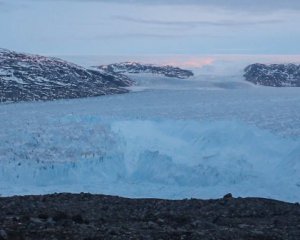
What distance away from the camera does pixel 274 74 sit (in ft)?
384

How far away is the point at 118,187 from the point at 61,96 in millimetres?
61797

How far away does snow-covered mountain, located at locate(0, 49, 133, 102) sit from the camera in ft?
259

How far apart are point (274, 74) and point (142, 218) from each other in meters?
109

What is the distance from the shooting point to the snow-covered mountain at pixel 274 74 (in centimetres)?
10612

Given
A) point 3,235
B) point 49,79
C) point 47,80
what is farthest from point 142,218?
point 49,79

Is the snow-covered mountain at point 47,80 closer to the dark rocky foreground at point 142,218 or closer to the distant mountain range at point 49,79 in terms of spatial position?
the distant mountain range at point 49,79

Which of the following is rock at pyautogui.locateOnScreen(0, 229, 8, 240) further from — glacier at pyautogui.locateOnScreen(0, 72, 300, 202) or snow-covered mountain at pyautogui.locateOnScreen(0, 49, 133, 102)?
snow-covered mountain at pyautogui.locateOnScreen(0, 49, 133, 102)

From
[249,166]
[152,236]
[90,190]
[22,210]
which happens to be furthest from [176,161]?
[152,236]

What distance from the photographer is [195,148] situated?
21828 mm

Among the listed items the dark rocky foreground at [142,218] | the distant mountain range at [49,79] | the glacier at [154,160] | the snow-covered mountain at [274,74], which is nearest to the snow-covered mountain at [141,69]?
the distant mountain range at [49,79]

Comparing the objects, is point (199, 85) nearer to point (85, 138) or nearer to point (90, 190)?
point (85, 138)

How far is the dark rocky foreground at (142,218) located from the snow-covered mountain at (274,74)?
90813mm

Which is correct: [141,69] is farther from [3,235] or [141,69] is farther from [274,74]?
[3,235]

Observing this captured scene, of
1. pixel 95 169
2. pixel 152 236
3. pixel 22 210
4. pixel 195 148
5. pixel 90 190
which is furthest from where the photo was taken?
pixel 195 148
